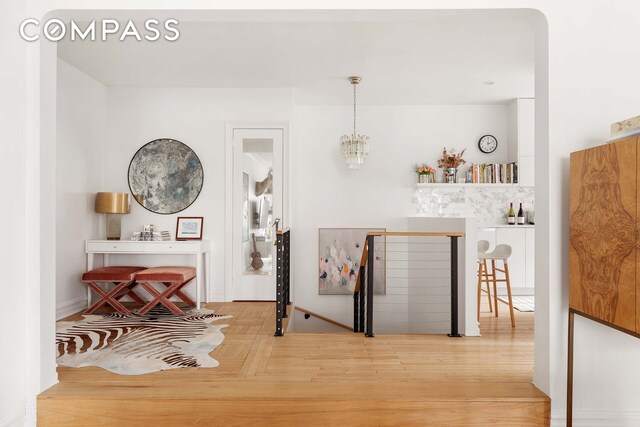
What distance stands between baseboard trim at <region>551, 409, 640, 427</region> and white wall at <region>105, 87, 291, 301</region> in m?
4.21

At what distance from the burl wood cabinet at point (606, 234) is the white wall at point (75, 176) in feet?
15.3

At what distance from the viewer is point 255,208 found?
6.06 metres

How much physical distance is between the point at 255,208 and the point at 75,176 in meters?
2.06

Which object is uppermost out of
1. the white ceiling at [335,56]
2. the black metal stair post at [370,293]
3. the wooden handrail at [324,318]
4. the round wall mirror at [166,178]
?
the white ceiling at [335,56]

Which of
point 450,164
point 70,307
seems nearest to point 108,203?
point 70,307

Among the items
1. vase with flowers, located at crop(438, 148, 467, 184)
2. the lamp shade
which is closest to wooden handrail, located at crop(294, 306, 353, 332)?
vase with flowers, located at crop(438, 148, 467, 184)

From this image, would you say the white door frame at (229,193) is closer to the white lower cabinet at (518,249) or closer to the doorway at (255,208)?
the doorway at (255,208)

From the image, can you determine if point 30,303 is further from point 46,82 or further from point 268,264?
point 268,264

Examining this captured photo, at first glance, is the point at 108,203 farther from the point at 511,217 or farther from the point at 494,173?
the point at 511,217

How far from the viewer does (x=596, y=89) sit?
110 inches

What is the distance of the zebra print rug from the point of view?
343 cm

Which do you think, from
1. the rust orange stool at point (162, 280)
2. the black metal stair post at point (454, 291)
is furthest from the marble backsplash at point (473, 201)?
the rust orange stool at point (162, 280)

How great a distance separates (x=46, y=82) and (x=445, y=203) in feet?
17.9

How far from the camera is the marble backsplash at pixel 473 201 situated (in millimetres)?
6980
